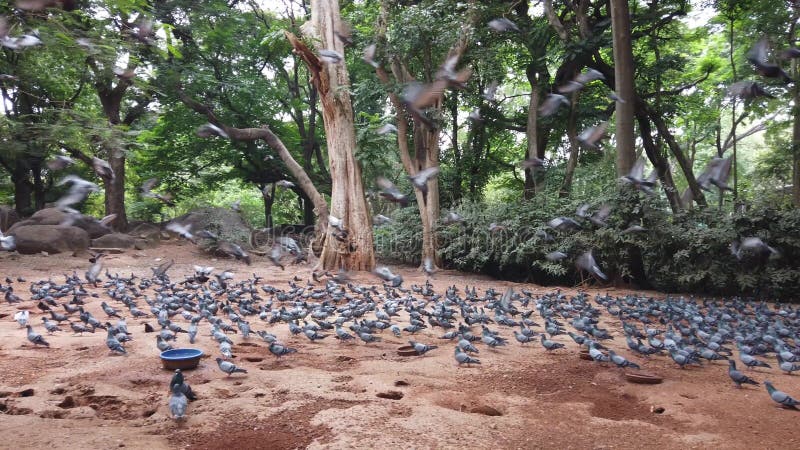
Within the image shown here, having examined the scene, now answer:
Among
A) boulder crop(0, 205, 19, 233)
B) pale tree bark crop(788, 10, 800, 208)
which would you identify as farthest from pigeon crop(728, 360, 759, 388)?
boulder crop(0, 205, 19, 233)

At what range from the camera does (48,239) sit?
13164 mm

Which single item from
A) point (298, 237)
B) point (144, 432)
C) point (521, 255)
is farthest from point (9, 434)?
point (298, 237)

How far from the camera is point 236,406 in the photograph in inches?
142

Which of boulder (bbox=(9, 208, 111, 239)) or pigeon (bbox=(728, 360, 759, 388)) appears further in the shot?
boulder (bbox=(9, 208, 111, 239))

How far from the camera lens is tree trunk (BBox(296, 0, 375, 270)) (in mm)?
11711

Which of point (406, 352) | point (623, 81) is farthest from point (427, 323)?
point (623, 81)

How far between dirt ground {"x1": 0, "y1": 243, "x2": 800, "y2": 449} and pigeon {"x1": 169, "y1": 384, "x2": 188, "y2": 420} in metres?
0.07

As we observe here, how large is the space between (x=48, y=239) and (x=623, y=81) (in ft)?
48.5

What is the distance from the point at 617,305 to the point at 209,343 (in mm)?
6042

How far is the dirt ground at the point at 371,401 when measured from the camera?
3100mm

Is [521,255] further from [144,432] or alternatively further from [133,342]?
[144,432]

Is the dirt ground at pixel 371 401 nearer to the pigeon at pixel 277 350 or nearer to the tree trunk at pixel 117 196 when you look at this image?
the pigeon at pixel 277 350

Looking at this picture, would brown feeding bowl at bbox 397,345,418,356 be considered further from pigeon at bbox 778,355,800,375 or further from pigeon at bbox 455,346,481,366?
pigeon at bbox 778,355,800,375

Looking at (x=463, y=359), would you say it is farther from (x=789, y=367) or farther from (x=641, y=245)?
(x=641, y=245)
